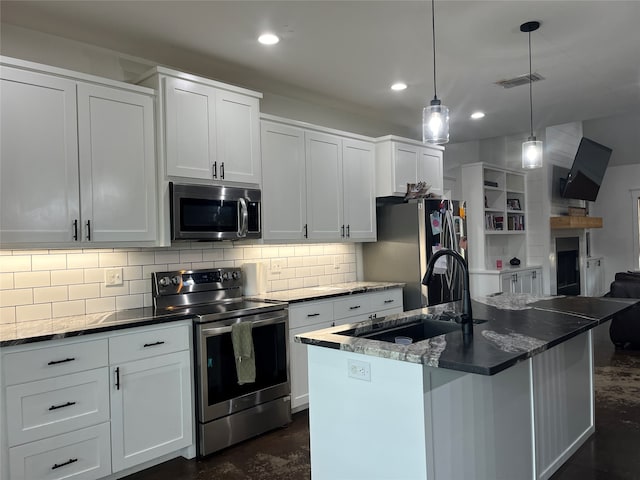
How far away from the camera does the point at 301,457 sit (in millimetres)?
3078

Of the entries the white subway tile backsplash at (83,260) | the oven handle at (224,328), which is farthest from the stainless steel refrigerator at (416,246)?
the white subway tile backsplash at (83,260)

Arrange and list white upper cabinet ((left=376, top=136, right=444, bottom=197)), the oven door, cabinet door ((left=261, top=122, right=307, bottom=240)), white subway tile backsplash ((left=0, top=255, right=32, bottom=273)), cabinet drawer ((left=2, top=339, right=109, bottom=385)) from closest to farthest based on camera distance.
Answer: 1. cabinet drawer ((left=2, top=339, right=109, bottom=385))
2. white subway tile backsplash ((left=0, top=255, right=32, bottom=273))
3. the oven door
4. cabinet door ((left=261, top=122, right=307, bottom=240))
5. white upper cabinet ((left=376, top=136, right=444, bottom=197))

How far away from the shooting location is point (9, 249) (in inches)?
105

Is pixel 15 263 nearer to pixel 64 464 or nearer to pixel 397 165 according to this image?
pixel 64 464

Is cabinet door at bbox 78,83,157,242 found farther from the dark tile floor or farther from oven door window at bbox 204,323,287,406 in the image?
the dark tile floor

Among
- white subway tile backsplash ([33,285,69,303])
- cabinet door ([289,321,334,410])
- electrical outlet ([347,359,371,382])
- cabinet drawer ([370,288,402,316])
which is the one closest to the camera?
electrical outlet ([347,359,371,382])

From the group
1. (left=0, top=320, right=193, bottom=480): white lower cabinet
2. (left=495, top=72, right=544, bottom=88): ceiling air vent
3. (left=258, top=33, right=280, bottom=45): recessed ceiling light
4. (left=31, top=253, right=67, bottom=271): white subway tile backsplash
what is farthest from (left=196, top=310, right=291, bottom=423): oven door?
(left=495, top=72, right=544, bottom=88): ceiling air vent

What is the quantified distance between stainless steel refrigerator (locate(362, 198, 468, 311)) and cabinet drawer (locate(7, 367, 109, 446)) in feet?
9.63

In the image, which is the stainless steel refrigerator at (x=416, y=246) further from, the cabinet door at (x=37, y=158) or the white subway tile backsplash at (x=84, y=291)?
the cabinet door at (x=37, y=158)

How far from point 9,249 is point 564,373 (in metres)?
3.15

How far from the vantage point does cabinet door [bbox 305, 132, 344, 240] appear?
4.35m

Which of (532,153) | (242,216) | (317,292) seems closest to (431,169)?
(532,153)

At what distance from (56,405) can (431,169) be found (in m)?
4.29

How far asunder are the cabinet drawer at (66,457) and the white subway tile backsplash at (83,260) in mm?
1040
